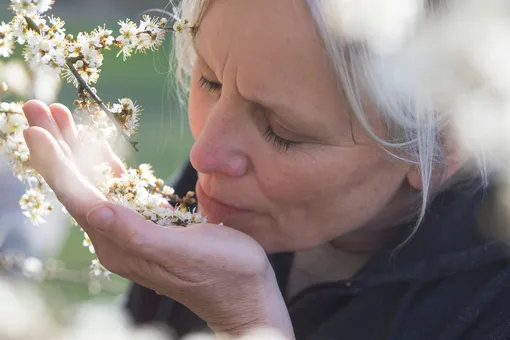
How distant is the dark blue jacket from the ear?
0.08 metres

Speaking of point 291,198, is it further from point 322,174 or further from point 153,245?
point 153,245

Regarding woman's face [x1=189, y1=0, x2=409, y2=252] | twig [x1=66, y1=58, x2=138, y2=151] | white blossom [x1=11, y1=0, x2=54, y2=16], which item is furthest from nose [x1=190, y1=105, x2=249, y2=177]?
white blossom [x1=11, y1=0, x2=54, y2=16]

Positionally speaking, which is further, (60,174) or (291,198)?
(291,198)

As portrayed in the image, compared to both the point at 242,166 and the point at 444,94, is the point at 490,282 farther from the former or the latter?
the point at 242,166

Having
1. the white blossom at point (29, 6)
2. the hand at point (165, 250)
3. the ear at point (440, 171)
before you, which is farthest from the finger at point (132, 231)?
the ear at point (440, 171)

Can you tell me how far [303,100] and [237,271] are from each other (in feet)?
0.77

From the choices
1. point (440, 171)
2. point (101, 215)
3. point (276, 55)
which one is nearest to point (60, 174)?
point (101, 215)

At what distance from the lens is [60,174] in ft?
2.33

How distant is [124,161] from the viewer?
916mm

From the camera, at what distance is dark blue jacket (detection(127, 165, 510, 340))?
0.87 m

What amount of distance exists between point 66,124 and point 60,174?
0.13 meters

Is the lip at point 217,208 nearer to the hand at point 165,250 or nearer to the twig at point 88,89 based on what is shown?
the hand at point 165,250

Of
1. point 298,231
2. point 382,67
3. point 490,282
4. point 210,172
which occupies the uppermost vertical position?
point 382,67

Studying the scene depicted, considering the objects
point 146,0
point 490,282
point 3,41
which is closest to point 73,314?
point 3,41
